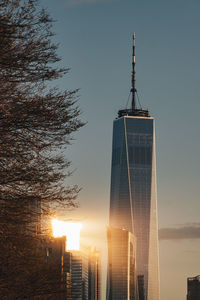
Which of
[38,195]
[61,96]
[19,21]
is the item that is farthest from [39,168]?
[19,21]

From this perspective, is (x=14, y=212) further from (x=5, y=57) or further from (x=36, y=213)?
(x=5, y=57)

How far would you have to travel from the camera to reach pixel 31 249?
26.1 m

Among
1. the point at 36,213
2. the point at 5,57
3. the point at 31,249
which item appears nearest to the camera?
the point at 5,57

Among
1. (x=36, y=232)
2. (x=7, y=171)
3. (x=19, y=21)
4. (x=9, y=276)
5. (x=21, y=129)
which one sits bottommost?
(x=9, y=276)

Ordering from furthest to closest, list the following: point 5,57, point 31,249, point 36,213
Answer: point 31,249, point 36,213, point 5,57

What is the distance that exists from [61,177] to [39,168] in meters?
1.24

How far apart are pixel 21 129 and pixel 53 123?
4.66 ft

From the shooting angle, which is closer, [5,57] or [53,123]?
[5,57]

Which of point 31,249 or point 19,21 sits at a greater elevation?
point 19,21

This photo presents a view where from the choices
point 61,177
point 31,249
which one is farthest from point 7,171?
point 31,249

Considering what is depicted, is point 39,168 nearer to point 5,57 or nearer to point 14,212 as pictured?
point 14,212

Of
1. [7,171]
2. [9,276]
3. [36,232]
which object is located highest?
[7,171]

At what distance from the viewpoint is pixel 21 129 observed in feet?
74.9

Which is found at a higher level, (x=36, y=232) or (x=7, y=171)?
(x=7, y=171)
